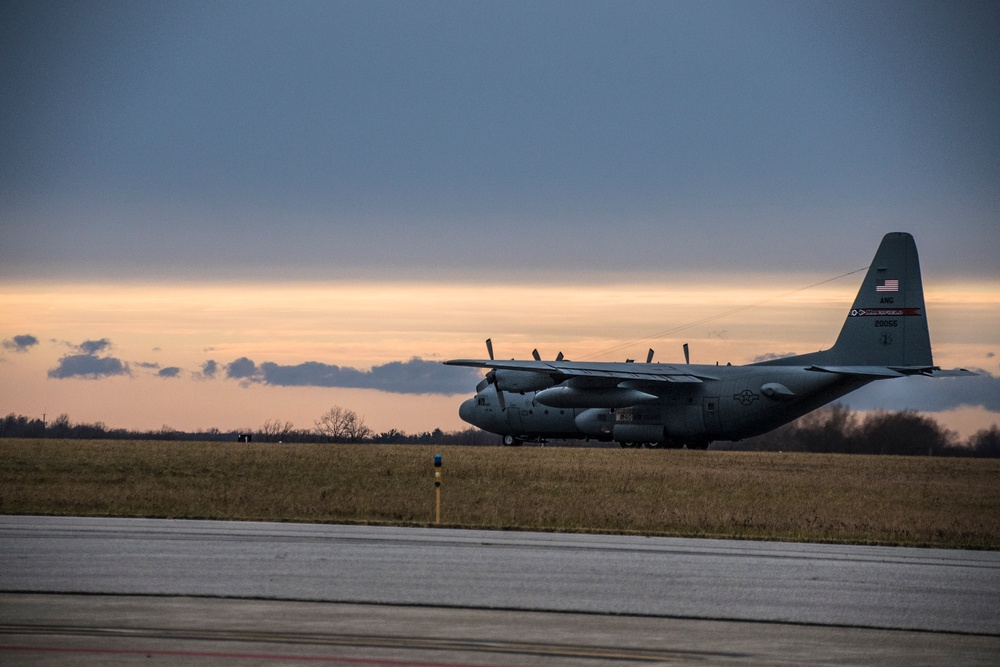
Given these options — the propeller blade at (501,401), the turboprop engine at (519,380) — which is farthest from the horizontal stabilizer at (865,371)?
the propeller blade at (501,401)

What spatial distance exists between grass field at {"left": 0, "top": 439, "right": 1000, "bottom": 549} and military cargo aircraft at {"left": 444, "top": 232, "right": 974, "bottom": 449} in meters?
5.26

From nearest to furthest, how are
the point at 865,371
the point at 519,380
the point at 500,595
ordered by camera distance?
the point at 500,595, the point at 865,371, the point at 519,380

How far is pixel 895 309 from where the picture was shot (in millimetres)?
57906

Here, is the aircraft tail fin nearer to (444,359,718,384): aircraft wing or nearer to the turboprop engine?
(444,359,718,384): aircraft wing

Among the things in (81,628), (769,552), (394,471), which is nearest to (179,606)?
(81,628)

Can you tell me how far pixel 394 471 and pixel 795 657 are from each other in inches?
1247

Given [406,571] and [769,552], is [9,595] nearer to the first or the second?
[406,571]

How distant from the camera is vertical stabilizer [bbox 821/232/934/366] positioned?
5778 cm

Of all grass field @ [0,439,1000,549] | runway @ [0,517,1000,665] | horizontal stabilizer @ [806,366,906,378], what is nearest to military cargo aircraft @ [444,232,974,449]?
horizontal stabilizer @ [806,366,906,378]

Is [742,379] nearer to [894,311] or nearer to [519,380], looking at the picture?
[894,311]

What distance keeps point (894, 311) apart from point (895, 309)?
0.11 meters

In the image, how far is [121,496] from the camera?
3020 centimetres

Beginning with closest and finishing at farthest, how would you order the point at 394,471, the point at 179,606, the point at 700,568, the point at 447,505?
the point at 179,606
the point at 700,568
the point at 447,505
the point at 394,471

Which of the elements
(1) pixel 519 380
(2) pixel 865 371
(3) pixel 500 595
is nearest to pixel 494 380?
(1) pixel 519 380
